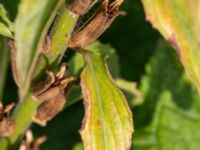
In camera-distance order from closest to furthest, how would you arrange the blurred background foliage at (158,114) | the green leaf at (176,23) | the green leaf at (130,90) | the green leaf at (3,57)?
the green leaf at (176,23), the green leaf at (3,57), the green leaf at (130,90), the blurred background foliage at (158,114)

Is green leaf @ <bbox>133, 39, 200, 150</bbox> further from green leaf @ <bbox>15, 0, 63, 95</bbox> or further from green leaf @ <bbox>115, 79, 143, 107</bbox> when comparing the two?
green leaf @ <bbox>15, 0, 63, 95</bbox>

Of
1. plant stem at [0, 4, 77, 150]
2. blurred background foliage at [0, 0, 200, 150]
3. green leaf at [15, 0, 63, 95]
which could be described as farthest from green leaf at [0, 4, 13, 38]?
blurred background foliage at [0, 0, 200, 150]

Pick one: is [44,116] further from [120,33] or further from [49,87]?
[120,33]

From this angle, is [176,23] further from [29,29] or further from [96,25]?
[29,29]

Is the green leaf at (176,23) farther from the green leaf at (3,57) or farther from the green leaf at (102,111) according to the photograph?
the green leaf at (3,57)

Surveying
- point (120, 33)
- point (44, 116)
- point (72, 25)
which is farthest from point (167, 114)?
point (72, 25)

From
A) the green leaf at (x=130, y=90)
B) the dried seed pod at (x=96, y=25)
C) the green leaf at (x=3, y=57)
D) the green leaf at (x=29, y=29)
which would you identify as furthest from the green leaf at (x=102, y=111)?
the green leaf at (x=130, y=90)
